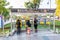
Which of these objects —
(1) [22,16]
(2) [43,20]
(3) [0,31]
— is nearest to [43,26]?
(2) [43,20]

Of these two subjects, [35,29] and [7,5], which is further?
[7,5]

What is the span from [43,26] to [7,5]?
12.7ft

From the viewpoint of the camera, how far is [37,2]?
795 inches

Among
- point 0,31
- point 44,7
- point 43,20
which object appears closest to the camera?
point 0,31

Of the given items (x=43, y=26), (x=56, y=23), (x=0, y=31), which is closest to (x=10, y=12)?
(x=0, y=31)

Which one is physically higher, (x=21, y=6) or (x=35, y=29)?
(x=21, y=6)

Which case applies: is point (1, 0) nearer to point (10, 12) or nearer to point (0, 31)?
point (10, 12)

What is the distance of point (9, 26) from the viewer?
18688 mm

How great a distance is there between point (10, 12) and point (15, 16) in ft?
1.94

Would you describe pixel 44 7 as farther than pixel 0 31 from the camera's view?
Yes

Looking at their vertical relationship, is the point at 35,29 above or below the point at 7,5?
below

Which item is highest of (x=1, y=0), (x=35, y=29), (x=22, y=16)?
(x=1, y=0)

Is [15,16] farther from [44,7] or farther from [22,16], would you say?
[44,7]

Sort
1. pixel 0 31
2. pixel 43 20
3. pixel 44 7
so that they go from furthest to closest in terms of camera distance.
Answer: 1. pixel 44 7
2. pixel 43 20
3. pixel 0 31
